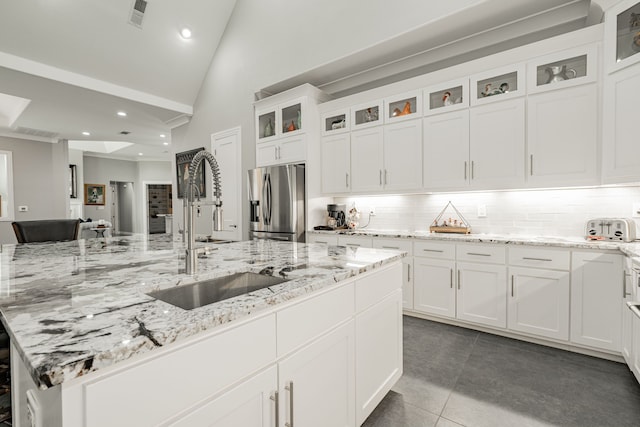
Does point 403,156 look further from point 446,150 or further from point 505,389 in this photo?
point 505,389

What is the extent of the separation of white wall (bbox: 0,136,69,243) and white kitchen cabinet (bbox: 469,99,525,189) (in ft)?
28.0

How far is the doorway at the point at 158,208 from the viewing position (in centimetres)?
1081

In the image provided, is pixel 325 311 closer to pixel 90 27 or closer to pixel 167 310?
pixel 167 310

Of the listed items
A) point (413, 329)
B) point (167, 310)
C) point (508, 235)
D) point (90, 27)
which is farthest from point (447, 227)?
point (90, 27)

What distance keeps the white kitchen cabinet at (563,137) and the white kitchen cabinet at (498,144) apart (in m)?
0.08

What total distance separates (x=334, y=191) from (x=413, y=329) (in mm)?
1915

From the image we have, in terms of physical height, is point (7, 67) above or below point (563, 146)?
above

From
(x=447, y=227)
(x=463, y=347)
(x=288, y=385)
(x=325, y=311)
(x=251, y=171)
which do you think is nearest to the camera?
(x=288, y=385)

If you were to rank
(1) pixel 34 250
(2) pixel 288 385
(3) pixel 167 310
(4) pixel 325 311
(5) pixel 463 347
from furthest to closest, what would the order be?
1. (5) pixel 463 347
2. (1) pixel 34 250
3. (4) pixel 325 311
4. (2) pixel 288 385
5. (3) pixel 167 310

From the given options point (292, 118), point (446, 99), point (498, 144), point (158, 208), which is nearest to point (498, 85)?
point (446, 99)

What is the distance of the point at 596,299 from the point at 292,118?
3.68 m

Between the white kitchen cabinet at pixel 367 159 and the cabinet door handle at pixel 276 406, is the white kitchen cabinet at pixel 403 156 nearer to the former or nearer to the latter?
the white kitchen cabinet at pixel 367 159

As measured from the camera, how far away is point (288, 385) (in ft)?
3.41

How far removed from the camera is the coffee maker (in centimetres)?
410
